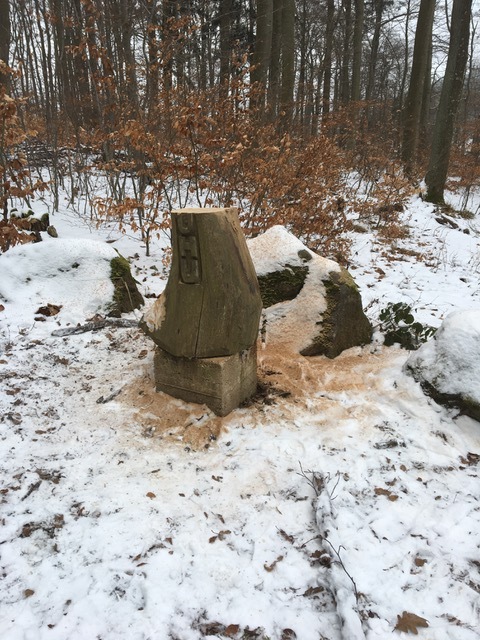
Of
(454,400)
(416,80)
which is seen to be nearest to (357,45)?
(416,80)

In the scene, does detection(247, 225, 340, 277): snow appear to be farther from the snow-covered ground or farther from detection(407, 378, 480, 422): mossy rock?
detection(407, 378, 480, 422): mossy rock

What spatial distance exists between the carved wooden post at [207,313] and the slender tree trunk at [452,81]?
985 cm

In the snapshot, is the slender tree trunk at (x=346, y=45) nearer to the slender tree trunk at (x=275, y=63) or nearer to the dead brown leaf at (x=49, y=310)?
the slender tree trunk at (x=275, y=63)

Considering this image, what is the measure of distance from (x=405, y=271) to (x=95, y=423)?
581 centimetres

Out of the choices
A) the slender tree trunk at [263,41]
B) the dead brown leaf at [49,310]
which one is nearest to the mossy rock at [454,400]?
the dead brown leaf at [49,310]

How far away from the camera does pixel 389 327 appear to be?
4395mm

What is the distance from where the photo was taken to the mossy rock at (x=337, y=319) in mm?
4078

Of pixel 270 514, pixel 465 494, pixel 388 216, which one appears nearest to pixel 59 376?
pixel 270 514

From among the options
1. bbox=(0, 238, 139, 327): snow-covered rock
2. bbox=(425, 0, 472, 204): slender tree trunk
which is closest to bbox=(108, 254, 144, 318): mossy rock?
bbox=(0, 238, 139, 327): snow-covered rock

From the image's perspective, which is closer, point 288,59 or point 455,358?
point 455,358

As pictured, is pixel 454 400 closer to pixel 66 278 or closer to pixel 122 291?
pixel 122 291

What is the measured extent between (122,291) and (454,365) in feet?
11.6

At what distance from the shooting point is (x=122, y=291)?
4.94 m

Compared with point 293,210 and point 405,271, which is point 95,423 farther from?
point 405,271
